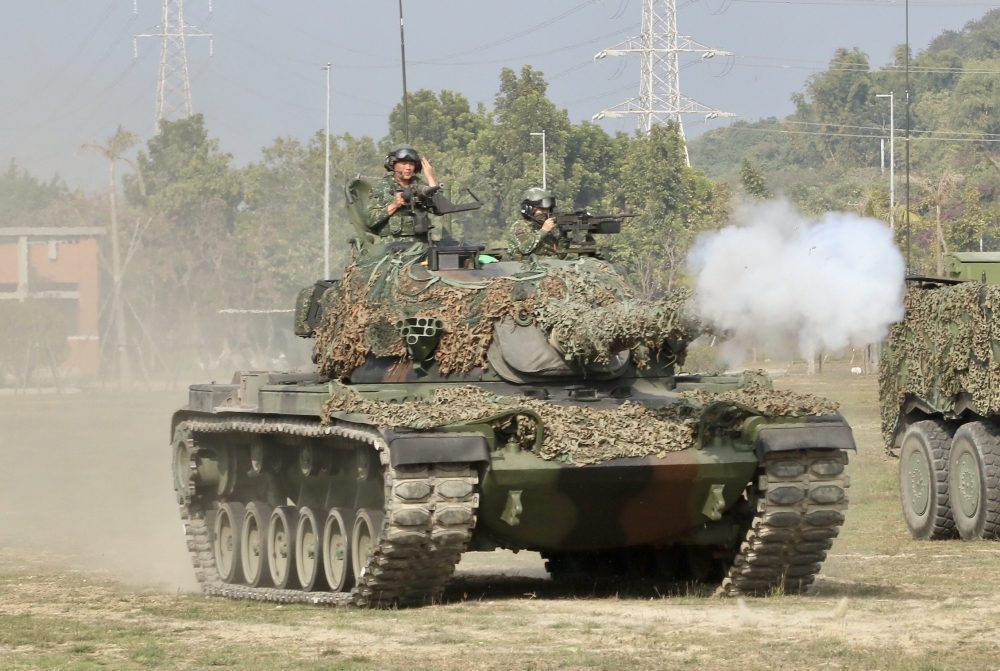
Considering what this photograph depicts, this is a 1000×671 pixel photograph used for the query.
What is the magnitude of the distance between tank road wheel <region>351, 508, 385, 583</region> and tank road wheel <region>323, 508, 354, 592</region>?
0.17 m

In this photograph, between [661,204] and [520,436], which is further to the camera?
[661,204]

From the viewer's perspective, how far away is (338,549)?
1670 cm

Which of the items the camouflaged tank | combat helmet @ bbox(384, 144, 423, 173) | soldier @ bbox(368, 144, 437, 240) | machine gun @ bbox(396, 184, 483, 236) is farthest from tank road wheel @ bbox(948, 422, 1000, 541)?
combat helmet @ bbox(384, 144, 423, 173)

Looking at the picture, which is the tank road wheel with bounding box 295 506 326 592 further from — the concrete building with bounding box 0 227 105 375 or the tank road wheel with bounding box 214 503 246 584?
the concrete building with bounding box 0 227 105 375

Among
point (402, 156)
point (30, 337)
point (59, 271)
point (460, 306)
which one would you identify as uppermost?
point (59, 271)

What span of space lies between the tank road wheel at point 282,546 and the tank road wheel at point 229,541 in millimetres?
966

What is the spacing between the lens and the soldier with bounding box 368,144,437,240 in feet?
57.1

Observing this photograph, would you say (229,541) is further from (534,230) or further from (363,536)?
(534,230)

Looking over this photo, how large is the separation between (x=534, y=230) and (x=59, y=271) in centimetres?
4215

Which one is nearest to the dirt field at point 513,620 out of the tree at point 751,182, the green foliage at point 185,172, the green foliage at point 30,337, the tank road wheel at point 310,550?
the tank road wheel at point 310,550

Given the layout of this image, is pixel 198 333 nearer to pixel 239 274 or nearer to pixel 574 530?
pixel 239 274

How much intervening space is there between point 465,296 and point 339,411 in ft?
5.62

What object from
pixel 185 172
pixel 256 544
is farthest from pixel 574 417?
Answer: pixel 185 172

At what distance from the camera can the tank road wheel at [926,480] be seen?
2102cm
